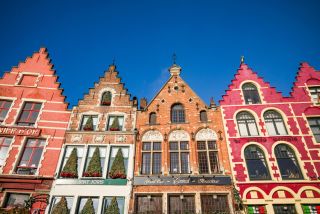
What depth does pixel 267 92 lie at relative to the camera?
61.1 feet

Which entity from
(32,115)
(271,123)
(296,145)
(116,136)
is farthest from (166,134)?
(32,115)

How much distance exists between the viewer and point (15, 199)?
48.1ft

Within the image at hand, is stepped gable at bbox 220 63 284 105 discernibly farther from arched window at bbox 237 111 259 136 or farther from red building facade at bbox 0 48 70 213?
red building facade at bbox 0 48 70 213

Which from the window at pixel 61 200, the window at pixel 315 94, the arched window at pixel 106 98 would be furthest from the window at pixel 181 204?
the window at pixel 315 94

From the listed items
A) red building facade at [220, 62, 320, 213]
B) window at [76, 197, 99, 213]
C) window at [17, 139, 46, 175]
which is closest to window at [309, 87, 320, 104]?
red building facade at [220, 62, 320, 213]

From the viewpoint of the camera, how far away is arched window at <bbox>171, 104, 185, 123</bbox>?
18234mm

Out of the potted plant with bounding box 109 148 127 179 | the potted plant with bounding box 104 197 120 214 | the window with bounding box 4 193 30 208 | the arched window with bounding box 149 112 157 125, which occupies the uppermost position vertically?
the arched window with bounding box 149 112 157 125

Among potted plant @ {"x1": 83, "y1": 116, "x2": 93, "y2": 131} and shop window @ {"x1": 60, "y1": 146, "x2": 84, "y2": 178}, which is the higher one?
potted plant @ {"x1": 83, "y1": 116, "x2": 93, "y2": 131}

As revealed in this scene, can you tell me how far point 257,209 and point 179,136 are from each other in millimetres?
6884

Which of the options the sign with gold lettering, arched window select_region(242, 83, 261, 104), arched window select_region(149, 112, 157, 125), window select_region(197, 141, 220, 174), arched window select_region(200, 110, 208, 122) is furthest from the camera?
arched window select_region(242, 83, 261, 104)

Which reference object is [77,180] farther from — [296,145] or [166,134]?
[296,145]

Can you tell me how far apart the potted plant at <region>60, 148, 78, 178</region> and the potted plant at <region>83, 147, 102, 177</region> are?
29.4 inches

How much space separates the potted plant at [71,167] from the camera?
1532cm

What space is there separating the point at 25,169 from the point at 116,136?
21.3 feet
